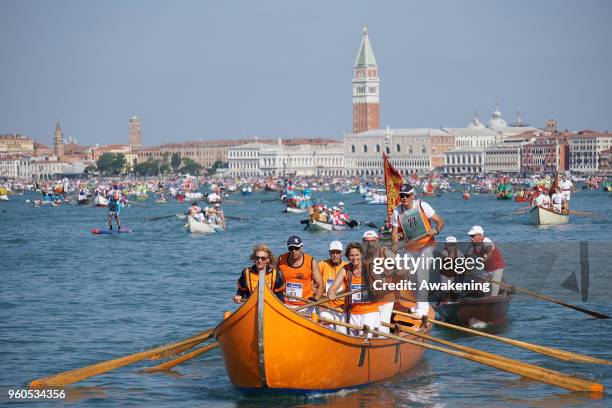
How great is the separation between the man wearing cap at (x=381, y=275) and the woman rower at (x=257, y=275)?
1.05m

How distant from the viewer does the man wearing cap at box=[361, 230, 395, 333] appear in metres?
14.9

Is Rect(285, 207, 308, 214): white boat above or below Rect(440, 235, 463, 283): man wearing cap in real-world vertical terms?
below

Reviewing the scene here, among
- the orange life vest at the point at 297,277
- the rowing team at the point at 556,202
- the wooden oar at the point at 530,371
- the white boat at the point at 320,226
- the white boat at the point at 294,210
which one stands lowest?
the white boat at the point at 294,210

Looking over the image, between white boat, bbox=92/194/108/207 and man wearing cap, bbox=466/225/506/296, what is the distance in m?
70.0

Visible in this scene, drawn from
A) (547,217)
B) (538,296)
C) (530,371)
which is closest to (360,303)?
(530,371)

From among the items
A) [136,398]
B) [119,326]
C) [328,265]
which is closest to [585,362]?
[328,265]

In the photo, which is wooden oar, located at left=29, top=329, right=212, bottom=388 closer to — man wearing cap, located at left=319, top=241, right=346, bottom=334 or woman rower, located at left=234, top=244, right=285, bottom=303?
woman rower, located at left=234, top=244, right=285, bottom=303

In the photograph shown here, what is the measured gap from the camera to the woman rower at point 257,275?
1400cm

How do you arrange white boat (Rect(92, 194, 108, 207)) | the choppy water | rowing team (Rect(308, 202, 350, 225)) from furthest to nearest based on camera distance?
white boat (Rect(92, 194, 108, 207)) < rowing team (Rect(308, 202, 350, 225)) < the choppy water

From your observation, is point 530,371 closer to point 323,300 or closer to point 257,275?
point 323,300

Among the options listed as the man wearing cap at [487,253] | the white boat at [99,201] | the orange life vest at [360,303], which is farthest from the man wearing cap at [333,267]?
the white boat at [99,201]

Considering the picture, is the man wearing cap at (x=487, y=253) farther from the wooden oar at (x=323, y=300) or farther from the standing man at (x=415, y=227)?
the wooden oar at (x=323, y=300)

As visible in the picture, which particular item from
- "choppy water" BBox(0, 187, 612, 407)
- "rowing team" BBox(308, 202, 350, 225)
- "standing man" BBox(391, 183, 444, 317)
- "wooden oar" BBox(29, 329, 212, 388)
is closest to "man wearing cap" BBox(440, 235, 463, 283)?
"standing man" BBox(391, 183, 444, 317)

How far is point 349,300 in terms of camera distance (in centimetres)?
1512
